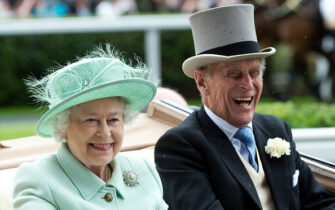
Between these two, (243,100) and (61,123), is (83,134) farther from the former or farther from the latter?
(243,100)

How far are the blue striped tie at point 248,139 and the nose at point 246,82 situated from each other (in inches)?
8.1

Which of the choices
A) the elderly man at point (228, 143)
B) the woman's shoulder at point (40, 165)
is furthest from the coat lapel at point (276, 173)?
the woman's shoulder at point (40, 165)

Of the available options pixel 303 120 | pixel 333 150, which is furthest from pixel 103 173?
pixel 303 120

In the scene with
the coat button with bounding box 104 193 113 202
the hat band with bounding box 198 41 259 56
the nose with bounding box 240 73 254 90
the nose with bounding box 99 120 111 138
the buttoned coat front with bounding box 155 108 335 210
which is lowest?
the buttoned coat front with bounding box 155 108 335 210

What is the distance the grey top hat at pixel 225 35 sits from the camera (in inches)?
121

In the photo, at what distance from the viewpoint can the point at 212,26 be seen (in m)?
3.12

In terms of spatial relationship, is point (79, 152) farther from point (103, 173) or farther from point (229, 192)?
point (229, 192)

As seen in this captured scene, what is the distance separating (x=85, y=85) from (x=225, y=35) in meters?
0.90

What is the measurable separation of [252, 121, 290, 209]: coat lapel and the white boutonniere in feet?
0.11

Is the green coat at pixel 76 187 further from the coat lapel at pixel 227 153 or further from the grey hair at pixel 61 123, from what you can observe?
the coat lapel at pixel 227 153

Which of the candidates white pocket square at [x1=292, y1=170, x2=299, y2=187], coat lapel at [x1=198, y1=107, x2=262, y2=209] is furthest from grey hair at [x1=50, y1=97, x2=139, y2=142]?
white pocket square at [x1=292, y1=170, x2=299, y2=187]

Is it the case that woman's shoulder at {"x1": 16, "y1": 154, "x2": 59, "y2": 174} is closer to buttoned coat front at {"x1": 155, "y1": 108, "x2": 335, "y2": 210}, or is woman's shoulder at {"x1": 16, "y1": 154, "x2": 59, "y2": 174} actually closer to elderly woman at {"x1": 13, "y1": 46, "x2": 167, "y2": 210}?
elderly woman at {"x1": 13, "y1": 46, "x2": 167, "y2": 210}

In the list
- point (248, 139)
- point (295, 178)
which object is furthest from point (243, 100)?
point (295, 178)

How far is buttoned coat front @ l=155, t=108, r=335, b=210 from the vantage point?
2.93m
